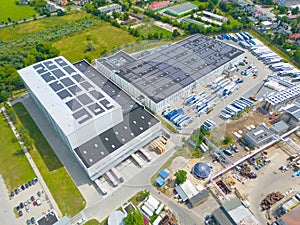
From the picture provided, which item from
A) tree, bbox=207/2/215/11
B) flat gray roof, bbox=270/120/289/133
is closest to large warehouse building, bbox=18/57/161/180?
flat gray roof, bbox=270/120/289/133

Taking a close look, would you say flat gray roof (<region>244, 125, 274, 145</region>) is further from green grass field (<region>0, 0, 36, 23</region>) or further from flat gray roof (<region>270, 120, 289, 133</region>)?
green grass field (<region>0, 0, 36, 23</region>)

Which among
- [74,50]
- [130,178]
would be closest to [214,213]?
[130,178]

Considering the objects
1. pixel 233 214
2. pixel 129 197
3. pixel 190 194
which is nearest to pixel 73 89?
pixel 129 197

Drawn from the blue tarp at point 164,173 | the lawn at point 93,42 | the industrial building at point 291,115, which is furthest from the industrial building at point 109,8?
the blue tarp at point 164,173

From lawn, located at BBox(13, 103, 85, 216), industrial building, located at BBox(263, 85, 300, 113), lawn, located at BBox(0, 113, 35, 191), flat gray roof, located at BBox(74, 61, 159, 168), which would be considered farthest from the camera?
industrial building, located at BBox(263, 85, 300, 113)

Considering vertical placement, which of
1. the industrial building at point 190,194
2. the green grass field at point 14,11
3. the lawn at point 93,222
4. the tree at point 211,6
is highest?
the tree at point 211,6

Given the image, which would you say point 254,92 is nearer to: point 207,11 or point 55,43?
point 207,11

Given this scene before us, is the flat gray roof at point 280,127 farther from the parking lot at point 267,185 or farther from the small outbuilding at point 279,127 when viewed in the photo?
the parking lot at point 267,185

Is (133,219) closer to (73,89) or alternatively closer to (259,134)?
(73,89)
